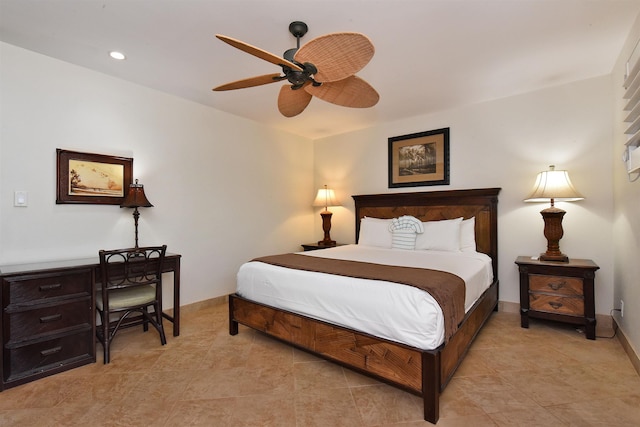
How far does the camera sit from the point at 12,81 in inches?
94.6

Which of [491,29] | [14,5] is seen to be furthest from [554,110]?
[14,5]

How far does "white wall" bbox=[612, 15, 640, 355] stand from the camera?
2.20 meters

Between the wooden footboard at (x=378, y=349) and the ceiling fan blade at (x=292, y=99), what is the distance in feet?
5.41

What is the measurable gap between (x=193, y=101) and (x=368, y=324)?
317 centimetres

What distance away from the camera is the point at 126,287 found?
101 inches

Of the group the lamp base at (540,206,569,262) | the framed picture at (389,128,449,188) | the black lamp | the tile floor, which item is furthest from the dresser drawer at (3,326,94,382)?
the lamp base at (540,206,569,262)

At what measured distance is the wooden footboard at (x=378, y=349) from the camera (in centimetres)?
168

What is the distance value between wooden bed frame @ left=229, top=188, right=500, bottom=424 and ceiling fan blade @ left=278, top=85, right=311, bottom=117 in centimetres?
165

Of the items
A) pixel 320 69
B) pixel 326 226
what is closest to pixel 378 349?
pixel 320 69

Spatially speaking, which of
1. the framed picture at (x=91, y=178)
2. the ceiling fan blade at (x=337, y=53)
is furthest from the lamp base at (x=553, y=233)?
the framed picture at (x=91, y=178)

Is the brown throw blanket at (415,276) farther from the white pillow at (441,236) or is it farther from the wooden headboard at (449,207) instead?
the wooden headboard at (449,207)

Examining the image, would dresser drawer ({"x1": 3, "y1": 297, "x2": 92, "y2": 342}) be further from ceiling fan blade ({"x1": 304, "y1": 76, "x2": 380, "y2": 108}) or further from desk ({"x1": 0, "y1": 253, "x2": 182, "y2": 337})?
ceiling fan blade ({"x1": 304, "y1": 76, "x2": 380, "y2": 108})

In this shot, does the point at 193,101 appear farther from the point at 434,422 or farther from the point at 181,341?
the point at 434,422

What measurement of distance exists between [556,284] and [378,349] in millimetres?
2082
